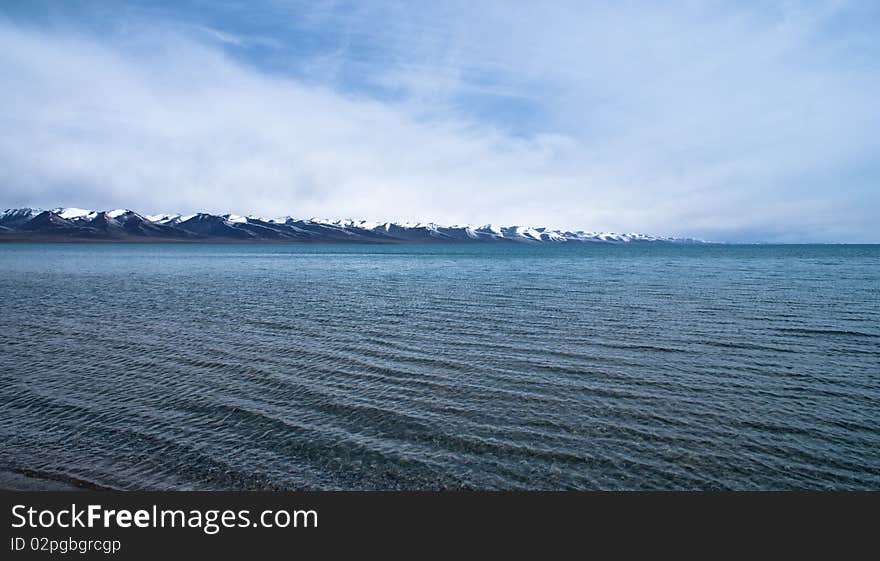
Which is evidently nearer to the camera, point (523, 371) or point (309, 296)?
point (523, 371)

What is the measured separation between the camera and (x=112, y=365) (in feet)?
56.7

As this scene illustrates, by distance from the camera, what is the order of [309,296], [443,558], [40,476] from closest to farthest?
[443,558] → [40,476] → [309,296]

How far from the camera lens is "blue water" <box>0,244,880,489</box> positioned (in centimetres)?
967

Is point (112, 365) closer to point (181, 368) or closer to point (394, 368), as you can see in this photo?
point (181, 368)

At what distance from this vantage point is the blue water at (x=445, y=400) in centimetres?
967

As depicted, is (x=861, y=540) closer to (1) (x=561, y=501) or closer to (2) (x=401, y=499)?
(1) (x=561, y=501)

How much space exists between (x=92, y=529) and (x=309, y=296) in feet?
103

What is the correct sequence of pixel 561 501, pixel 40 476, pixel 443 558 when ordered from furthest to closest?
pixel 40 476 → pixel 561 501 → pixel 443 558

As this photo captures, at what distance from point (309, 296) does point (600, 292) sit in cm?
2319

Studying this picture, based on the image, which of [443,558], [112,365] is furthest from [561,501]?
[112,365]

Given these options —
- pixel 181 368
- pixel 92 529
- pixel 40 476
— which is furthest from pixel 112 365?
pixel 92 529

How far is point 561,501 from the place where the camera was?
872cm

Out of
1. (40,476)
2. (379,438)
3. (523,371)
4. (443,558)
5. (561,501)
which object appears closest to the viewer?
(443,558)

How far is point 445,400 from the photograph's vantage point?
1358 cm
